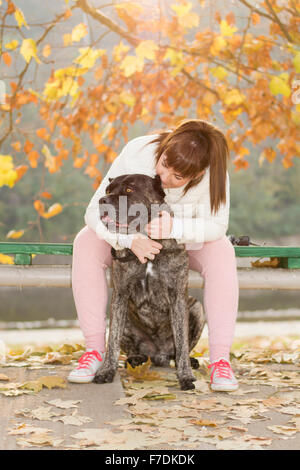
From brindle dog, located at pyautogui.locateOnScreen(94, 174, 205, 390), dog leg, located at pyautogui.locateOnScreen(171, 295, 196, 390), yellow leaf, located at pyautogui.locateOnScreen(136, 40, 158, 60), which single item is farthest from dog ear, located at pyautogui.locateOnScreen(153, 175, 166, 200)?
yellow leaf, located at pyautogui.locateOnScreen(136, 40, 158, 60)

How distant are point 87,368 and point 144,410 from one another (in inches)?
23.8

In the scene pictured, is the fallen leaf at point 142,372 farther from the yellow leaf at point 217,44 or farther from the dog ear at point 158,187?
the yellow leaf at point 217,44

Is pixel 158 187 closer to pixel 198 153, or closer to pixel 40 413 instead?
pixel 198 153

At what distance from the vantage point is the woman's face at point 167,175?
116 inches

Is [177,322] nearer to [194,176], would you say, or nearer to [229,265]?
[229,265]

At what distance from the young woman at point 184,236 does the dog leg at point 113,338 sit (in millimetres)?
90

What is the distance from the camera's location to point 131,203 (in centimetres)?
296

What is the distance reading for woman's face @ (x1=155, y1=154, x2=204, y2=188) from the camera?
116 inches

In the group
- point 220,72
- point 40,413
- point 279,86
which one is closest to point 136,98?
point 220,72

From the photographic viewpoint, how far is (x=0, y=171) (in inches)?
151

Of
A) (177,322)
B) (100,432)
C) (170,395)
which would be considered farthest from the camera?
(177,322)

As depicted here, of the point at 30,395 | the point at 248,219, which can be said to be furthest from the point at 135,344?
the point at 248,219

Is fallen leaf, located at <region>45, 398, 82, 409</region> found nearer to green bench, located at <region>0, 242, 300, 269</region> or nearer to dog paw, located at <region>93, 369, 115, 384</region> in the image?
dog paw, located at <region>93, 369, 115, 384</region>
